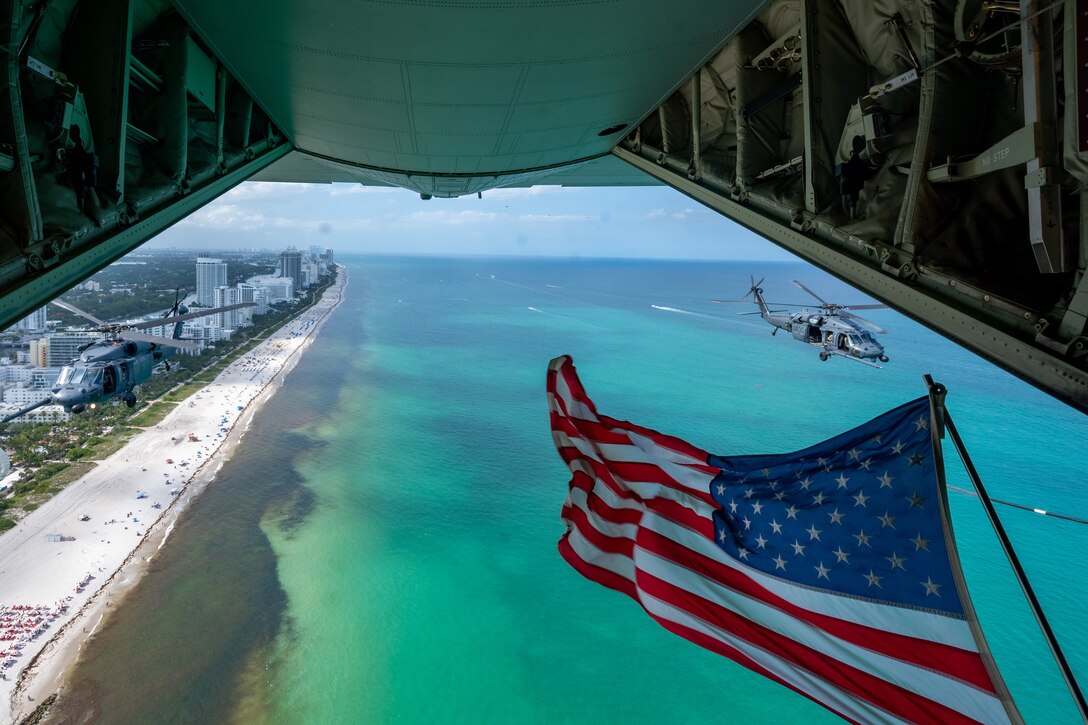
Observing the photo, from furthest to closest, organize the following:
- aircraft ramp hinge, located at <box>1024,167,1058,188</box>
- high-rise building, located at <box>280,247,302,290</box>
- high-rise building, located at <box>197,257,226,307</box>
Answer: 1. high-rise building, located at <box>280,247,302,290</box>
2. high-rise building, located at <box>197,257,226,307</box>
3. aircraft ramp hinge, located at <box>1024,167,1058,188</box>

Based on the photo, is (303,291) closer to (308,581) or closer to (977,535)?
(308,581)

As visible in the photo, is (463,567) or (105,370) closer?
(105,370)

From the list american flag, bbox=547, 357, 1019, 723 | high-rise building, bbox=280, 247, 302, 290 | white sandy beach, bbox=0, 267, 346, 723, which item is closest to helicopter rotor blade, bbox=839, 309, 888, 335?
american flag, bbox=547, 357, 1019, 723

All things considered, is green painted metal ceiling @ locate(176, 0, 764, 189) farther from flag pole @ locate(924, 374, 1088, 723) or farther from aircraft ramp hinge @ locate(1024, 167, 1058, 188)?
flag pole @ locate(924, 374, 1088, 723)

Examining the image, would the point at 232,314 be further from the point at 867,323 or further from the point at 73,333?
the point at 867,323

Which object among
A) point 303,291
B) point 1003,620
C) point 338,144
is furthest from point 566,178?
point 303,291

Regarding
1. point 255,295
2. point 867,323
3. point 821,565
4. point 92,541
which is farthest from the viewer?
point 255,295

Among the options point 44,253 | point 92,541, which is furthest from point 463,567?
point 44,253
